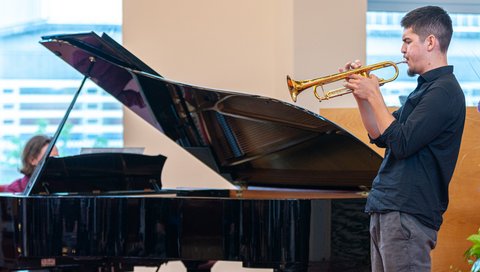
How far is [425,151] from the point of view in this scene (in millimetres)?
2875

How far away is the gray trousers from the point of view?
2830 mm

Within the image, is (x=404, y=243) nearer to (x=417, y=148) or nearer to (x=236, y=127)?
(x=417, y=148)

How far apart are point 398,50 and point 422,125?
4.41m

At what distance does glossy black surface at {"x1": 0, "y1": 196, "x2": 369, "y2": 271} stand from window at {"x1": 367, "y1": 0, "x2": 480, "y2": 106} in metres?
3.07

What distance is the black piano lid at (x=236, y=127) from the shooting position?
4.14 metres

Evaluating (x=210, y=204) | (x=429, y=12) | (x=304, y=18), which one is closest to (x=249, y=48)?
(x=304, y=18)

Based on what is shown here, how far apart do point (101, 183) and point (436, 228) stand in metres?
2.27

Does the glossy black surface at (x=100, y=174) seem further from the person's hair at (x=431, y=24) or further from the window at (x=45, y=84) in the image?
the person's hair at (x=431, y=24)

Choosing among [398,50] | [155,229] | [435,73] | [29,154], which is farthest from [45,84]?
[435,73]

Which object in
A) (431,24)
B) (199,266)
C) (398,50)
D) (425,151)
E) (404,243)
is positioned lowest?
(199,266)

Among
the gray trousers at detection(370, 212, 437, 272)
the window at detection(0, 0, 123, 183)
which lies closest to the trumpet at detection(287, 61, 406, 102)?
the gray trousers at detection(370, 212, 437, 272)

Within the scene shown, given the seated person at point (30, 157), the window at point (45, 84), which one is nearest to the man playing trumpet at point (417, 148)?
the seated person at point (30, 157)

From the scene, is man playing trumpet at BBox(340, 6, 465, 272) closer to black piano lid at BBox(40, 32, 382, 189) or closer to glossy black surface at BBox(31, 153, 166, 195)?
black piano lid at BBox(40, 32, 382, 189)

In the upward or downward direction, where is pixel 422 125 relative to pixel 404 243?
upward
